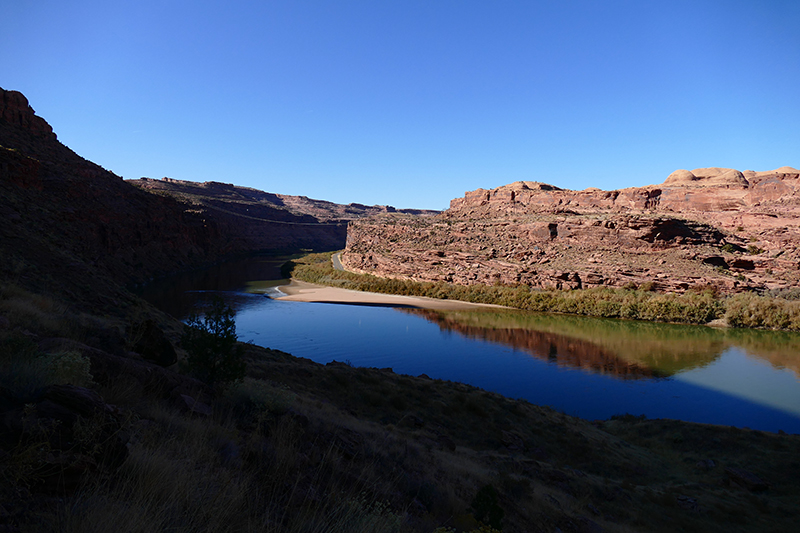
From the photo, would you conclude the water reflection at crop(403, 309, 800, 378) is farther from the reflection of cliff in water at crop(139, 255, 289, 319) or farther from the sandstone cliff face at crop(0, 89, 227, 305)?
the sandstone cliff face at crop(0, 89, 227, 305)

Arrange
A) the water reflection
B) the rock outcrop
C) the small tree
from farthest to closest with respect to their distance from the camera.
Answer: the water reflection
the rock outcrop
the small tree

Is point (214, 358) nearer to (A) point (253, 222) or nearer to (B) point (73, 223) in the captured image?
(B) point (73, 223)

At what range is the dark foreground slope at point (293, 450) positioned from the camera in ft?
9.11

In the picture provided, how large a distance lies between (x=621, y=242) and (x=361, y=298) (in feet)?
93.6

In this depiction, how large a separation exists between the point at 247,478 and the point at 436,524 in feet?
6.78

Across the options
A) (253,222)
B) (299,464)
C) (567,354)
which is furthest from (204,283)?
(253,222)

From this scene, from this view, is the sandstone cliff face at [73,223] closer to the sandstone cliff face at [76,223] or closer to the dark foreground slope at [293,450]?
the sandstone cliff face at [76,223]

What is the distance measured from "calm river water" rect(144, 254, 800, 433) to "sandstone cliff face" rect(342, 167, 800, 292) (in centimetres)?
815

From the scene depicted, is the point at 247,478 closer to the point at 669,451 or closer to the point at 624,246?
the point at 669,451

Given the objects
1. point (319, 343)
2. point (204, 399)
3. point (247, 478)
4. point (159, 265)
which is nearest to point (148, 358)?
point (204, 399)

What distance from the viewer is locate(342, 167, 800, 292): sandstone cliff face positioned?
3831 centimetres

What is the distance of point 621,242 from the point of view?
4334cm

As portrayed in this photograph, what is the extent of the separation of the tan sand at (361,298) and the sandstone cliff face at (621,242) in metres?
6.37

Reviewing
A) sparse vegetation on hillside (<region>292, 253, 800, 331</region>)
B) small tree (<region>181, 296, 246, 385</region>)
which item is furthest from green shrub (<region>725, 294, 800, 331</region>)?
small tree (<region>181, 296, 246, 385</region>)
